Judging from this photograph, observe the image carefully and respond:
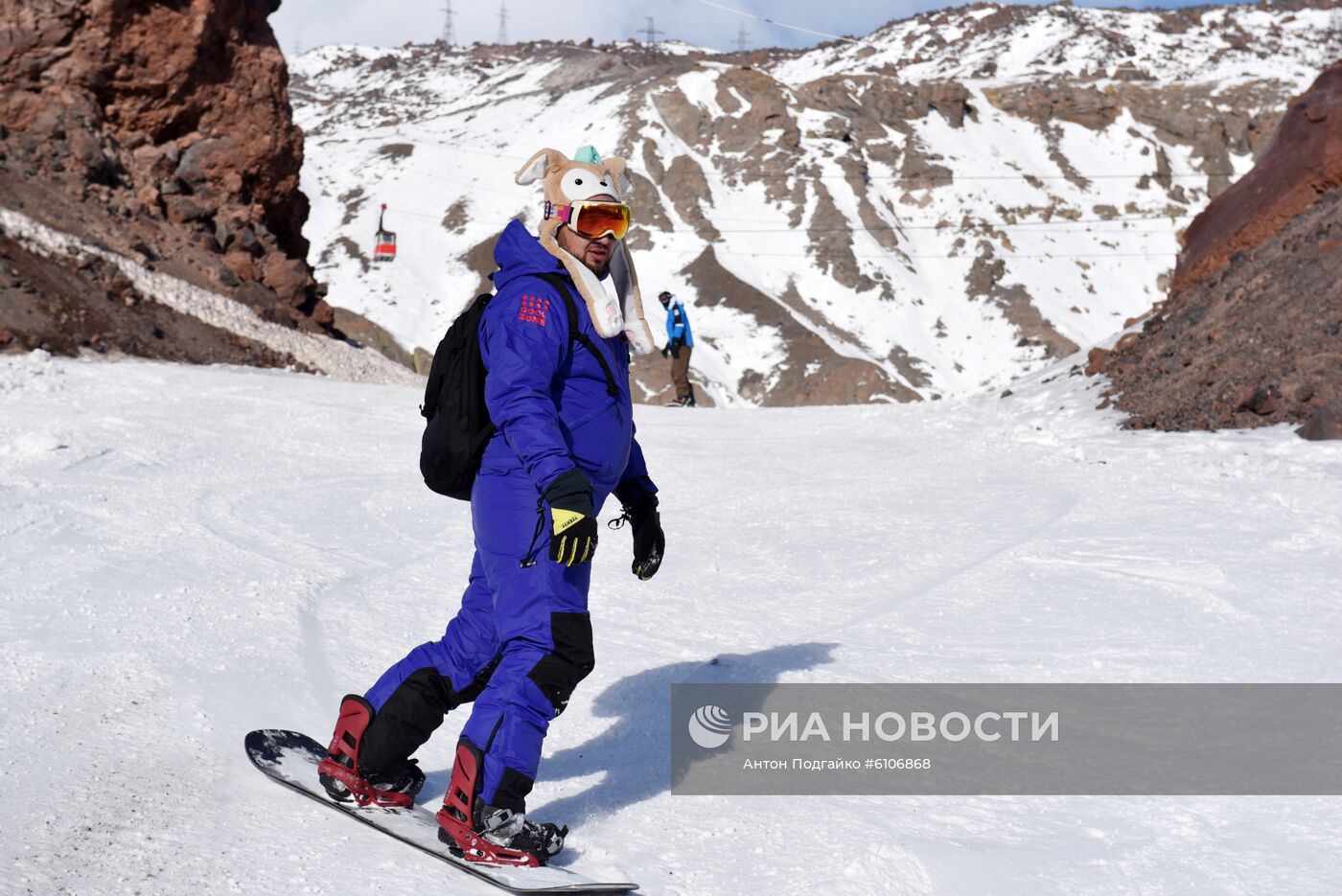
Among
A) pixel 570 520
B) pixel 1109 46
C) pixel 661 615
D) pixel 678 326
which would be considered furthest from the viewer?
pixel 1109 46

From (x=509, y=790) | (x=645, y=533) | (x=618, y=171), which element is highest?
(x=618, y=171)

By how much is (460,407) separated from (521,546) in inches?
16.8

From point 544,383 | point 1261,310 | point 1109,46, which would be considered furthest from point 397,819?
point 1109,46

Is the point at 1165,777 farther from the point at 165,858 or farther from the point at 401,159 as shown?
the point at 401,159

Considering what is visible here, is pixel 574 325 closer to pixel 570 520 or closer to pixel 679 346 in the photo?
pixel 570 520

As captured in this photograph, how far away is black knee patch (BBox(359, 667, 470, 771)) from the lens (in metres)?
3.30

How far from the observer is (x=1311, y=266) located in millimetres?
11766

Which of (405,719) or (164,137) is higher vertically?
(164,137)

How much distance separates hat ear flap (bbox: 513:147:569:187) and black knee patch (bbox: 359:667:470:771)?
4.98ft

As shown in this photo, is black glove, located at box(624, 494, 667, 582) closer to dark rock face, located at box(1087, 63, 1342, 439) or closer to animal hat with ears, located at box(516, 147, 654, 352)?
animal hat with ears, located at box(516, 147, 654, 352)

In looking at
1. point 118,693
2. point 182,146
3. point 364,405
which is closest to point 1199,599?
point 118,693

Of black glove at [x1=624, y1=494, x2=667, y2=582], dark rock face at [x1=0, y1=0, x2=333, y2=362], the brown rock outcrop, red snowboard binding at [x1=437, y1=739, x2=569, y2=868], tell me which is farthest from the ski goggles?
dark rock face at [x1=0, y1=0, x2=333, y2=362]

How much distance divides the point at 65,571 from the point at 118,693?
169 cm

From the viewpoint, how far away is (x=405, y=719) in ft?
10.8
